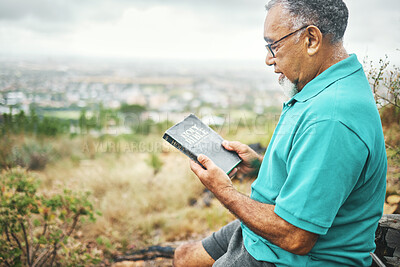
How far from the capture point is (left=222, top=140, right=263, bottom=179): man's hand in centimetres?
187

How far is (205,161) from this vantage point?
5.16 feet

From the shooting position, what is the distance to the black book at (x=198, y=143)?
1.71m

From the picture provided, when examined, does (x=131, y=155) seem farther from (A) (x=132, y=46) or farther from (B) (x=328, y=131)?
(A) (x=132, y=46)

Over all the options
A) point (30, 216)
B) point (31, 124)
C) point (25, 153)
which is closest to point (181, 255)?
point (30, 216)

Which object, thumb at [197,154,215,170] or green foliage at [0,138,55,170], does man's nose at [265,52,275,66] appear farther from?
green foliage at [0,138,55,170]

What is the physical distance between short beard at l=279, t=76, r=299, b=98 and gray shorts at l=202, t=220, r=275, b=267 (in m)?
0.84

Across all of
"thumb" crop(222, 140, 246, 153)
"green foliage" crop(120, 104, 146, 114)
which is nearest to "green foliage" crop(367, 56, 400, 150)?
"thumb" crop(222, 140, 246, 153)

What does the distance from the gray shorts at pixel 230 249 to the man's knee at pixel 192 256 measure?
0.04 metres

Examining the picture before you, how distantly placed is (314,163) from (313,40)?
0.64 meters

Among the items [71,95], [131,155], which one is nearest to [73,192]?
[131,155]

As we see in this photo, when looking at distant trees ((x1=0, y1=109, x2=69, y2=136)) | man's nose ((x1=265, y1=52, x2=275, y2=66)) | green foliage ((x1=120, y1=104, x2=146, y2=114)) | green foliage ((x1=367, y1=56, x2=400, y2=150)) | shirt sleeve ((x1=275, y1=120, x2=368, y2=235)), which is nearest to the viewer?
shirt sleeve ((x1=275, y1=120, x2=368, y2=235))

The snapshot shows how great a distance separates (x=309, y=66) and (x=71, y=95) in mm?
7319

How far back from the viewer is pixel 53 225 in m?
2.58

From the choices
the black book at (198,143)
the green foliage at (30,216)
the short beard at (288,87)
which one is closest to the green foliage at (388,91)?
the short beard at (288,87)
